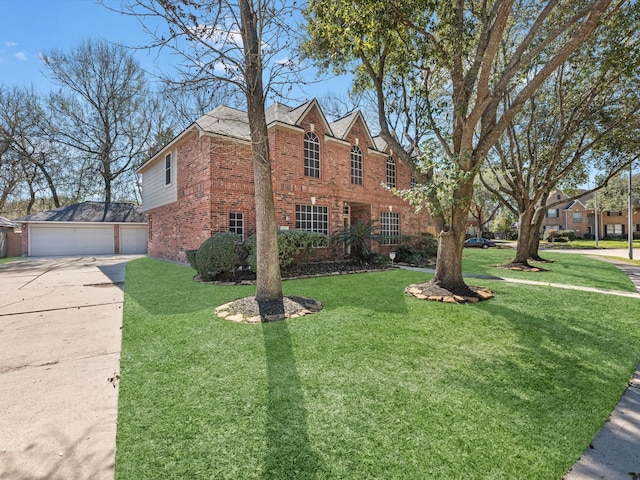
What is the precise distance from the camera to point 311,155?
13688 millimetres

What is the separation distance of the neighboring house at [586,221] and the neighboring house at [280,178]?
40816 mm

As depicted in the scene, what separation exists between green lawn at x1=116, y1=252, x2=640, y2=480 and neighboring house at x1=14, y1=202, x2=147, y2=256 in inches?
859

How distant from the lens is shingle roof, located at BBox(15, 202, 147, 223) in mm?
21678

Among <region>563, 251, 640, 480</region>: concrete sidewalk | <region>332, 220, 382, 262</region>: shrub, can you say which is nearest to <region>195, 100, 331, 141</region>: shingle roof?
<region>332, 220, 382, 262</region>: shrub

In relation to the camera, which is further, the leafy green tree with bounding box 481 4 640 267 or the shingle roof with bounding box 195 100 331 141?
the shingle roof with bounding box 195 100 331 141

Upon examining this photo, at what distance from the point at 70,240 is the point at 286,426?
26.9 m

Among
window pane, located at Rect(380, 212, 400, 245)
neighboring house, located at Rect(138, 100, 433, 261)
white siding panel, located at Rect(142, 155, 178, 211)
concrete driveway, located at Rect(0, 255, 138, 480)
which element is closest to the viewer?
concrete driveway, located at Rect(0, 255, 138, 480)

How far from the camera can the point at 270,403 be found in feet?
9.08

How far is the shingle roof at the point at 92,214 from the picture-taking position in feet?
71.1

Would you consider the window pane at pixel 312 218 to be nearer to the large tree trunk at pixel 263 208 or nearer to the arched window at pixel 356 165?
the arched window at pixel 356 165

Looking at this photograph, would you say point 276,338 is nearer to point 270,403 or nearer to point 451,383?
point 270,403

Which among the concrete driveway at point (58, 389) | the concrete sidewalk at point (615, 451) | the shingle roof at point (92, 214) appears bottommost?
the concrete sidewalk at point (615, 451)

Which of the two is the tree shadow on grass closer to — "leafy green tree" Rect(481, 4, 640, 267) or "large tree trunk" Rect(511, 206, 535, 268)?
"leafy green tree" Rect(481, 4, 640, 267)

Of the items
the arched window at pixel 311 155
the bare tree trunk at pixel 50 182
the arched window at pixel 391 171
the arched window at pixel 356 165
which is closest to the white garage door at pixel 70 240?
the bare tree trunk at pixel 50 182
